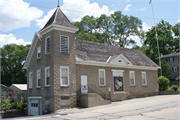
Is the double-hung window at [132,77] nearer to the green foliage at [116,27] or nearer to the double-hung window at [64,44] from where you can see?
the double-hung window at [64,44]

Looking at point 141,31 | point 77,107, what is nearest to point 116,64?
point 77,107

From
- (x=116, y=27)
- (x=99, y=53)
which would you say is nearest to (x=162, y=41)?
(x=116, y=27)

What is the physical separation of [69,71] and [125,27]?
38379 mm

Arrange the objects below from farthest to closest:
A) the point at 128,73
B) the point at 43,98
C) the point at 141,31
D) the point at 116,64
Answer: the point at 141,31 → the point at 128,73 → the point at 116,64 → the point at 43,98

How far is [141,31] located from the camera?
54.8 m

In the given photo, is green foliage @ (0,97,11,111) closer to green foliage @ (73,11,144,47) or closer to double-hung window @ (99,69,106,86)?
double-hung window @ (99,69,106,86)

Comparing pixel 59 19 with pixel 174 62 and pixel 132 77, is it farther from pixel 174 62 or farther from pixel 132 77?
pixel 174 62

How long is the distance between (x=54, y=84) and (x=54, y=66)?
168cm

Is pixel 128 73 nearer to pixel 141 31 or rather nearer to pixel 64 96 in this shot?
pixel 64 96

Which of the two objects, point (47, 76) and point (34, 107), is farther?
point (34, 107)

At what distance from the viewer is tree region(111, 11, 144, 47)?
52.7 meters

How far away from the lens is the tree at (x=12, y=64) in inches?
1961

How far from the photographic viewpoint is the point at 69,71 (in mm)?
18047

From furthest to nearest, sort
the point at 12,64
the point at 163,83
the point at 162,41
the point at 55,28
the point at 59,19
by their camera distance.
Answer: the point at 162,41, the point at 12,64, the point at 163,83, the point at 59,19, the point at 55,28
